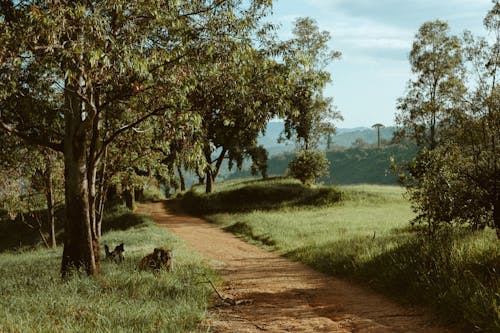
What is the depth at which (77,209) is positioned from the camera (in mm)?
12242

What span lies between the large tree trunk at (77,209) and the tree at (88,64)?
0.03 metres

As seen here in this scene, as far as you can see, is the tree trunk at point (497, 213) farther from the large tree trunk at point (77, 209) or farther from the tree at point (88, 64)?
the large tree trunk at point (77, 209)

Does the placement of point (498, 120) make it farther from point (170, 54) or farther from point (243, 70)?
point (170, 54)

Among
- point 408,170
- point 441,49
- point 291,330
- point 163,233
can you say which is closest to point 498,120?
point 408,170

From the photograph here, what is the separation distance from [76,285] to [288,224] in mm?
15521

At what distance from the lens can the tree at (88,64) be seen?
28.9 feet

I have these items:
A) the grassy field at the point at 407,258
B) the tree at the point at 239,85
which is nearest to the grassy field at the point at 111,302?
the tree at the point at 239,85

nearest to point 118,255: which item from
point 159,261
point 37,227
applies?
point 159,261

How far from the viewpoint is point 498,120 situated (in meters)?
12.8

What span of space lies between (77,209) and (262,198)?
2654cm

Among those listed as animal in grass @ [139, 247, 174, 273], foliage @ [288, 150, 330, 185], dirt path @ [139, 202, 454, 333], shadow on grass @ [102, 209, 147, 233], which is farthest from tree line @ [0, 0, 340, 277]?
foliage @ [288, 150, 330, 185]

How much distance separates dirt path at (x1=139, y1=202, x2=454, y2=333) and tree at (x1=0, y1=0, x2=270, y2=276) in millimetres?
4716

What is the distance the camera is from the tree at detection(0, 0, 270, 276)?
8805 mm

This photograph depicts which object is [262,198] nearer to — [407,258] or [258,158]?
[258,158]
